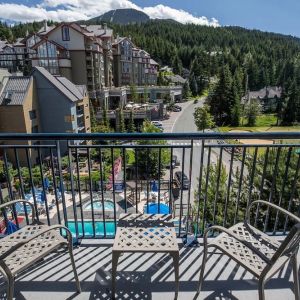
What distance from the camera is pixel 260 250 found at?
2070 mm

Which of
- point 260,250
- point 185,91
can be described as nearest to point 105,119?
point 185,91

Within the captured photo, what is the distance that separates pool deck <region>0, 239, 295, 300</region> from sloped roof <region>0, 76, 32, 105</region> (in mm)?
22421

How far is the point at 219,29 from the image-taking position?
11419cm

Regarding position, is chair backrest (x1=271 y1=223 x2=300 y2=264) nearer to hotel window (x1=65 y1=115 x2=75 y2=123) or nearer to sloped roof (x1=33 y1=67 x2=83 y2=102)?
sloped roof (x1=33 y1=67 x2=83 y2=102)

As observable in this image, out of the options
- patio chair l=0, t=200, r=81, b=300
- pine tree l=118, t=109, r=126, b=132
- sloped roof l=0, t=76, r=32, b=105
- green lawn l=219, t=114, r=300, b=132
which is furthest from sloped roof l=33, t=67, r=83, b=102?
patio chair l=0, t=200, r=81, b=300

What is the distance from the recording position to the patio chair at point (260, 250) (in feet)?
5.34

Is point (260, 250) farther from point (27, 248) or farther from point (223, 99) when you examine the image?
point (223, 99)

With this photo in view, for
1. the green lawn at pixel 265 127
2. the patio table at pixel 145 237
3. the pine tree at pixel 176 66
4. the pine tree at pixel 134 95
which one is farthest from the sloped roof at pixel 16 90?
the pine tree at pixel 176 66

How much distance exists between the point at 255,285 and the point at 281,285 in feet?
0.78

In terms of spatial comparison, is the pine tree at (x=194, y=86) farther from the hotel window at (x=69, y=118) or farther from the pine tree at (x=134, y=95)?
the hotel window at (x=69, y=118)

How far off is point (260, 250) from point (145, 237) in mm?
911

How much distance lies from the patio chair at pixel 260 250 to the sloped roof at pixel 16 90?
76.8 ft

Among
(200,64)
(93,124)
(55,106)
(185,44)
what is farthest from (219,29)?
(55,106)

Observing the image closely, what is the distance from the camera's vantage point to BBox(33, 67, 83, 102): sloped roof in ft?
77.1
